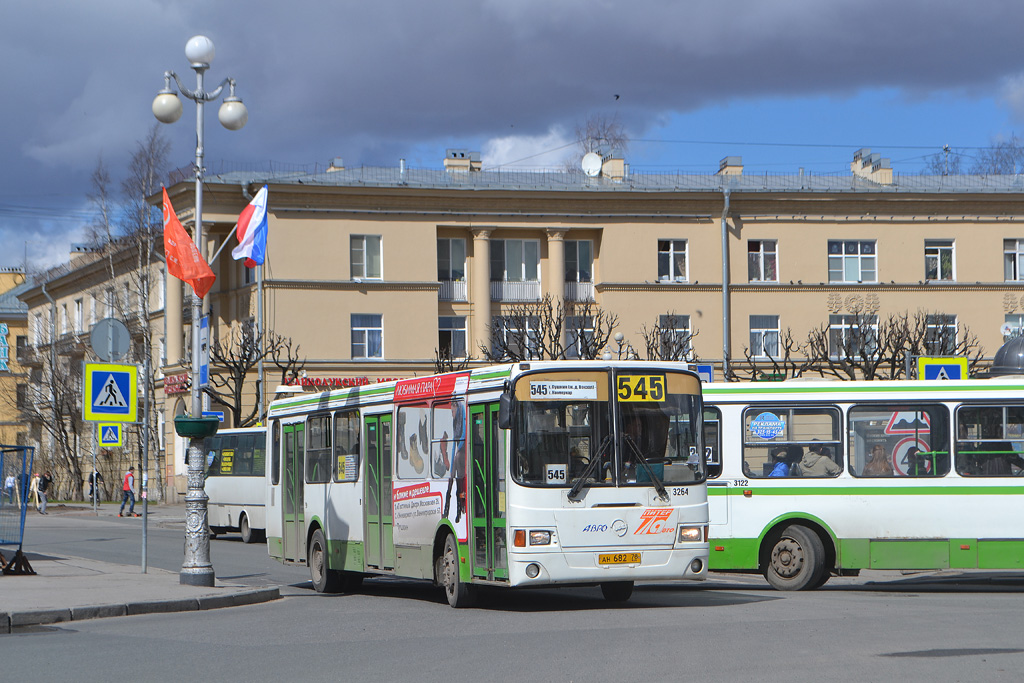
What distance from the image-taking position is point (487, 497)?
560 inches

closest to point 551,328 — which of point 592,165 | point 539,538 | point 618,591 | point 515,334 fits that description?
point 515,334

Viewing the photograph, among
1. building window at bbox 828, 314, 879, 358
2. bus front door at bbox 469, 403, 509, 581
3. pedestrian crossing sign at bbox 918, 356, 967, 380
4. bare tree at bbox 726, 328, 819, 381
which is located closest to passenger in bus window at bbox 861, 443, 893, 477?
pedestrian crossing sign at bbox 918, 356, 967, 380

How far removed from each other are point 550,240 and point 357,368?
997cm

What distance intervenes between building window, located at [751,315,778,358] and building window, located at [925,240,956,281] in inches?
282

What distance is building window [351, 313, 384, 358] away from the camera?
178 feet

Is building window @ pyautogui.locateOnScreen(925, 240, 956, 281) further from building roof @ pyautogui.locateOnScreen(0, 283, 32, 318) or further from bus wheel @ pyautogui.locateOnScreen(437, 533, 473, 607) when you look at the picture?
building roof @ pyautogui.locateOnScreen(0, 283, 32, 318)

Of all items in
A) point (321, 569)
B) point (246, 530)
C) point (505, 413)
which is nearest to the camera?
point (505, 413)

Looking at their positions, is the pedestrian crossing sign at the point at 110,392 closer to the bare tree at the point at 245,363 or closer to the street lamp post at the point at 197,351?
the street lamp post at the point at 197,351

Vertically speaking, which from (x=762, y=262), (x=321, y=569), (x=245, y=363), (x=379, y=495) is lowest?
(x=321, y=569)

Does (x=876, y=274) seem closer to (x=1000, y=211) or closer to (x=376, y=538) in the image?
(x=1000, y=211)

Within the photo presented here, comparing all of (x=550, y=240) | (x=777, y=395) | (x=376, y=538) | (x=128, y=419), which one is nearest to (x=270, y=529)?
(x=128, y=419)

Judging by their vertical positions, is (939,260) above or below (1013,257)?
below

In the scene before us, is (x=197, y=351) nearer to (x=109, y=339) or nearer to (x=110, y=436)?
(x=109, y=339)

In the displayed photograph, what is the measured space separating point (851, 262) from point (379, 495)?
143 ft
